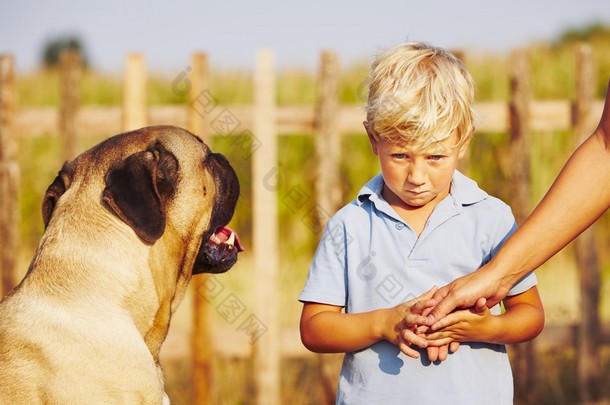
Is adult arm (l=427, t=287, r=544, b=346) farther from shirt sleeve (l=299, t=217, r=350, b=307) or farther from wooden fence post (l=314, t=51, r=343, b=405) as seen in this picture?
wooden fence post (l=314, t=51, r=343, b=405)

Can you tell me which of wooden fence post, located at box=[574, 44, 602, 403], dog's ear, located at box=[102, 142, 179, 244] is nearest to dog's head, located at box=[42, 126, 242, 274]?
dog's ear, located at box=[102, 142, 179, 244]

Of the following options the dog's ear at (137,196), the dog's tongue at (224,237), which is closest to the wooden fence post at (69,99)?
the dog's tongue at (224,237)

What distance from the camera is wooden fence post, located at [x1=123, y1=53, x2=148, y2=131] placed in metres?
6.62

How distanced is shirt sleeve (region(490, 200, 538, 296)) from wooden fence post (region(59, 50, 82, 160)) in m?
4.54

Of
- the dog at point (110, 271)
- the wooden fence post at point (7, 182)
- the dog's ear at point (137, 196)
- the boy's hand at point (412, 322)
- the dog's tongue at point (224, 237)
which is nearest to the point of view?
the boy's hand at point (412, 322)

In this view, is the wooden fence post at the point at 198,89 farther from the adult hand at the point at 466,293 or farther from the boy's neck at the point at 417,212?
the adult hand at the point at 466,293

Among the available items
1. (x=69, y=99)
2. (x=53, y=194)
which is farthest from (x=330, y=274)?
(x=69, y=99)

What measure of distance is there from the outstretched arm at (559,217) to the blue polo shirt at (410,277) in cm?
14

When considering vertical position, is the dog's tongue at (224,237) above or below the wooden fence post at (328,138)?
below

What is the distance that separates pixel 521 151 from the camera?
6.47m

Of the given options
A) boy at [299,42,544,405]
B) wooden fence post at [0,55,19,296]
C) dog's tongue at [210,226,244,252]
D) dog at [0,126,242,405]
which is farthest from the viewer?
wooden fence post at [0,55,19,296]

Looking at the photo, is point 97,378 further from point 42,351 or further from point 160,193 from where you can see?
point 160,193

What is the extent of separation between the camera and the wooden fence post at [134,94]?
21.7ft

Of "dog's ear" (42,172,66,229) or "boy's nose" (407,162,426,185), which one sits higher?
"boy's nose" (407,162,426,185)
